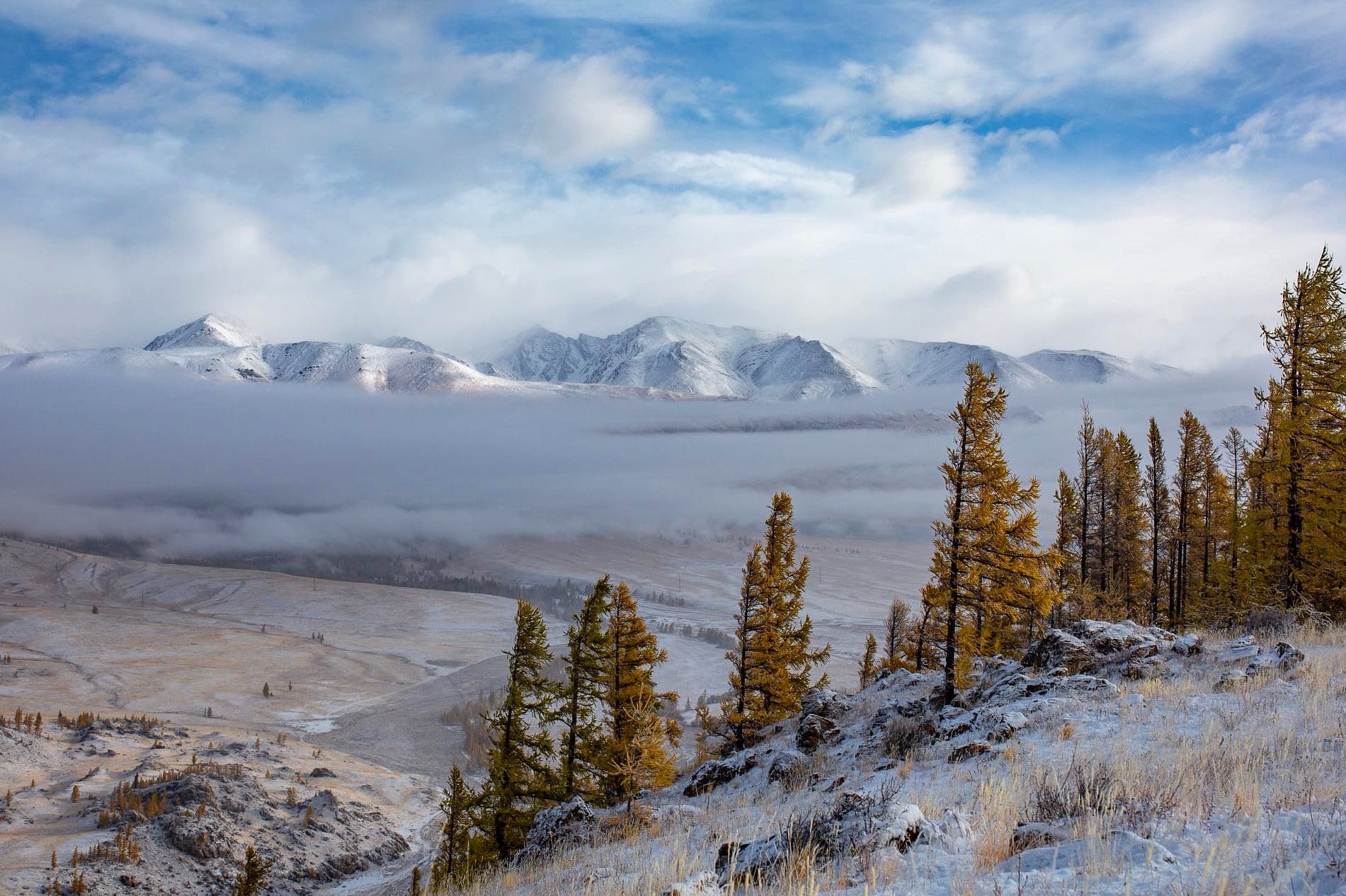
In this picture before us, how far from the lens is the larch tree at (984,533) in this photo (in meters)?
24.5

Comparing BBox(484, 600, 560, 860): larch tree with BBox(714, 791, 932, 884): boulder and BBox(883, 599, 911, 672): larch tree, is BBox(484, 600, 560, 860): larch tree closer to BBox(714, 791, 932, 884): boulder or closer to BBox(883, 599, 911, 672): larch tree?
BBox(714, 791, 932, 884): boulder

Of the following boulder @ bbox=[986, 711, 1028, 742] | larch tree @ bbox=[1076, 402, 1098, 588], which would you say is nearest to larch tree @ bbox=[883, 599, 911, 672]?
larch tree @ bbox=[1076, 402, 1098, 588]

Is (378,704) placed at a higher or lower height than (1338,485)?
lower

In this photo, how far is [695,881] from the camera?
555cm

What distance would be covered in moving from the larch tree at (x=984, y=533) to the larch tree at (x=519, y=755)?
1555 centimetres

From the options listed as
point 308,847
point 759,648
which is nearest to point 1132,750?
point 759,648

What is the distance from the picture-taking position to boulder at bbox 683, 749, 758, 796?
22672 mm

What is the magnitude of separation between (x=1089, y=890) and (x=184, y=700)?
520 ft

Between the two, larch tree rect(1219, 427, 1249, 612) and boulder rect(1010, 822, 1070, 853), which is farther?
larch tree rect(1219, 427, 1249, 612)

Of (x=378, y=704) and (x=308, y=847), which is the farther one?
(x=378, y=704)

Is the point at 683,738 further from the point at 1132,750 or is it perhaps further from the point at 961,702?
the point at 1132,750

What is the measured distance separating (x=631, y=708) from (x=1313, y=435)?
2754 cm

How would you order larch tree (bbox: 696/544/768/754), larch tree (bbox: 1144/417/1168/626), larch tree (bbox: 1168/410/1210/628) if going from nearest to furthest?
larch tree (bbox: 696/544/768/754)
larch tree (bbox: 1144/417/1168/626)
larch tree (bbox: 1168/410/1210/628)

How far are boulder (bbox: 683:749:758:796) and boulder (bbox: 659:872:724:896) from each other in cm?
1771
